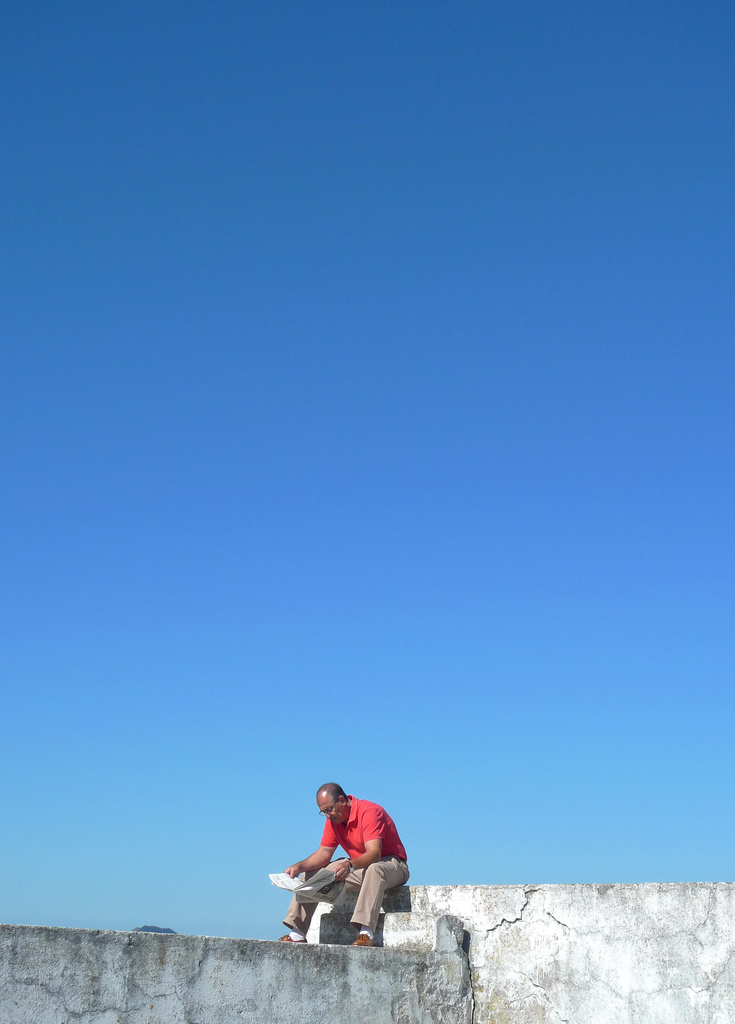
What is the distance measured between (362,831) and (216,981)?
137cm

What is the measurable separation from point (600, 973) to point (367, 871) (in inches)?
54.0

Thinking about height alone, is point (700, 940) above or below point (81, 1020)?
above

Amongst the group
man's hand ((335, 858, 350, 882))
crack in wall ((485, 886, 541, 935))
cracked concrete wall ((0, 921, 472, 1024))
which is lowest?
cracked concrete wall ((0, 921, 472, 1024))

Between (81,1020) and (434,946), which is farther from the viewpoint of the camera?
(434,946)

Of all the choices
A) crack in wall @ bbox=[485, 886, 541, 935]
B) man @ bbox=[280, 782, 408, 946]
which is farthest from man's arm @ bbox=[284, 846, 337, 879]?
crack in wall @ bbox=[485, 886, 541, 935]

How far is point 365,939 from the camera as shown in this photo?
18.2 ft

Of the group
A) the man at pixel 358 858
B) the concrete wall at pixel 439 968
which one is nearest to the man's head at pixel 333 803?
the man at pixel 358 858

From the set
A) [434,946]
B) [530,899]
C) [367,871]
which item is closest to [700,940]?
[530,899]

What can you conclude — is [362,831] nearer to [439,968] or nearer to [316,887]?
[316,887]

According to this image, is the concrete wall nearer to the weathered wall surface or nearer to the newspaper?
the weathered wall surface

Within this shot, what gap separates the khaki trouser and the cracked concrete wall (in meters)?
0.35

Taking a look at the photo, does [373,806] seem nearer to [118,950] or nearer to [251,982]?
[251,982]

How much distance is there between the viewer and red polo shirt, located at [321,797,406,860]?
19.4ft

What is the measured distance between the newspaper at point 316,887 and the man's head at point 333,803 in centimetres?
32
